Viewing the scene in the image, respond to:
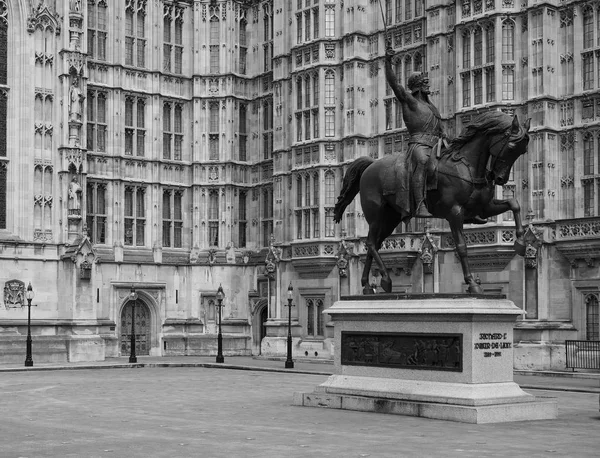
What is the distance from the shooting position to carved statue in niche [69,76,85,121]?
49.8m

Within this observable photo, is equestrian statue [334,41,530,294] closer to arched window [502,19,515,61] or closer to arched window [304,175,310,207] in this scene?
arched window [502,19,515,61]

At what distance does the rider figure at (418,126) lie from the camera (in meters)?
21.8

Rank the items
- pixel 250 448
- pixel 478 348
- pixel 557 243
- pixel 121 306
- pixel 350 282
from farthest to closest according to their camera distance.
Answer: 1. pixel 121 306
2. pixel 350 282
3. pixel 557 243
4. pixel 478 348
5. pixel 250 448

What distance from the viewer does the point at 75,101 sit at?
1964 inches

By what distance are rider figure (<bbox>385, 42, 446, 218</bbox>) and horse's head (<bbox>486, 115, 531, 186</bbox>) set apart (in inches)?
57.0

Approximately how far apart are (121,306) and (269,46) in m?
15.4

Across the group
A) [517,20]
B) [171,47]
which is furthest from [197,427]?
[171,47]

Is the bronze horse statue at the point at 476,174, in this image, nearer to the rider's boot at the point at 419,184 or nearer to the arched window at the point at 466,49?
A: the rider's boot at the point at 419,184

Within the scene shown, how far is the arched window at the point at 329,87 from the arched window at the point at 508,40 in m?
10.5

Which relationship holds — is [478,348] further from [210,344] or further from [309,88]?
[210,344]

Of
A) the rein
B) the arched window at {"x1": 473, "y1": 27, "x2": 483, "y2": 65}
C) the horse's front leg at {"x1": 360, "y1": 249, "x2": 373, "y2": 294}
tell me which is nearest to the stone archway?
the arched window at {"x1": 473, "y1": 27, "x2": 483, "y2": 65}

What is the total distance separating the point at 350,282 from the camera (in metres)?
47.3

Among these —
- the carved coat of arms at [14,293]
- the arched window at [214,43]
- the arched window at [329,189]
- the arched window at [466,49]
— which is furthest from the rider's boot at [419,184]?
the arched window at [214,43]

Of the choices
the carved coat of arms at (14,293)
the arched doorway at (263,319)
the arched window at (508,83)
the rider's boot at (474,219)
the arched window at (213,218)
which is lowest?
the arched doorway at (263,319)
